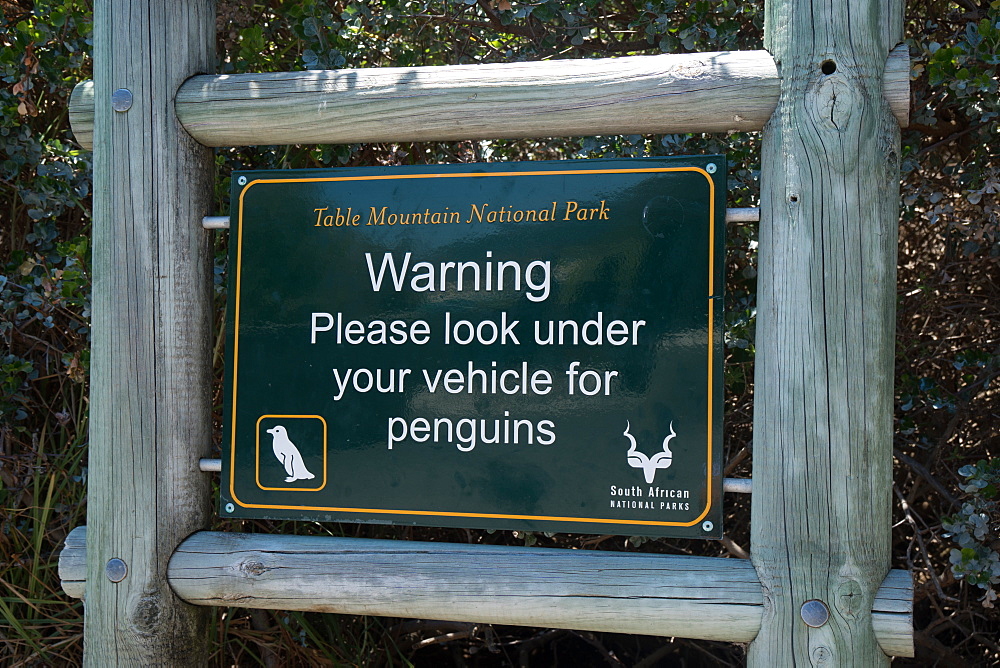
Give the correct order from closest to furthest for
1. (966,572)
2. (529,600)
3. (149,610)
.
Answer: (529,600), (149,610), (966,572)

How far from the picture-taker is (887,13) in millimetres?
1876

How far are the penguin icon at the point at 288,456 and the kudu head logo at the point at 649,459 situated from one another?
77cm

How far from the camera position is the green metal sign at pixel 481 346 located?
1.96 metres

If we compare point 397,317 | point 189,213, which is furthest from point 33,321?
point 397,317

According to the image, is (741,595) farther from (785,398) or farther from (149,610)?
(149,610)

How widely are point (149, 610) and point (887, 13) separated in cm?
220

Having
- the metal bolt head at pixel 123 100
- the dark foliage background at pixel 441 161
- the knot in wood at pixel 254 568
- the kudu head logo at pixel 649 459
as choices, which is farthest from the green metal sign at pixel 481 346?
the dark foliage background at pixel 441 161

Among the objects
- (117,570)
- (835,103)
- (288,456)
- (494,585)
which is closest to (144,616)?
(117,570)

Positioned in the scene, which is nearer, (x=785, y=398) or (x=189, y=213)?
(x=785, y=398)

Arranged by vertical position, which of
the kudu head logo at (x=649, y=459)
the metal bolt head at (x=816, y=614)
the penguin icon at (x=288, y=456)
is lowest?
the metal bolt head at (x=816, y=614)

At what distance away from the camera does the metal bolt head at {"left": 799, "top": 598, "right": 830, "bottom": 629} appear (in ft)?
6.01

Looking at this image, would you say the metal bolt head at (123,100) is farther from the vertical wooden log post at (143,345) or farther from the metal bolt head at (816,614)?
the metal bolt head at (816,614)

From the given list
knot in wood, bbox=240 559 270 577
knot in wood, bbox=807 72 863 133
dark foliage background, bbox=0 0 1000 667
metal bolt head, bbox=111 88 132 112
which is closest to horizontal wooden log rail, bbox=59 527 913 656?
knot in wood, bbox=240 559 270 577

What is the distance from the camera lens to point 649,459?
1958 mm
